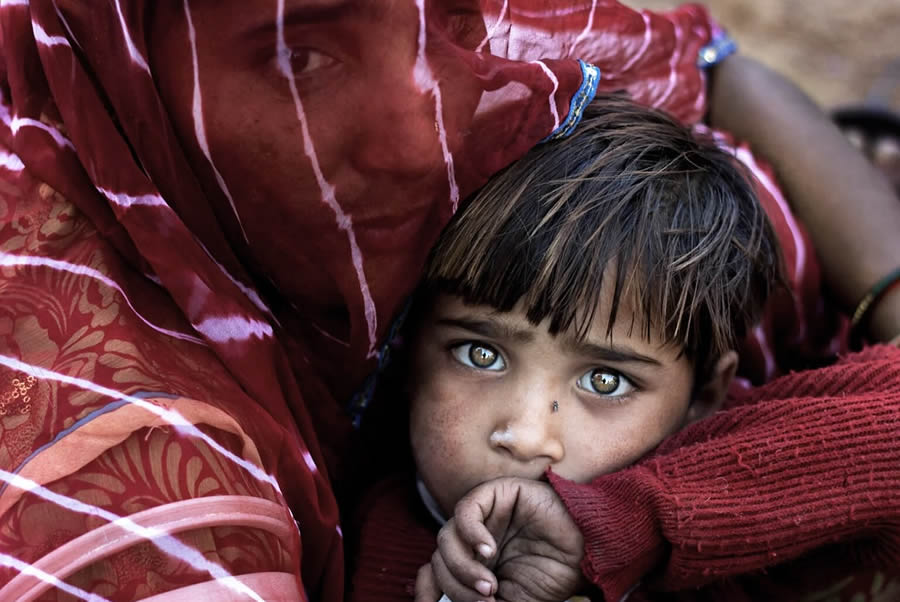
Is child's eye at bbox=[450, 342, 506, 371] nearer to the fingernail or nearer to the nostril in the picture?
the nostril

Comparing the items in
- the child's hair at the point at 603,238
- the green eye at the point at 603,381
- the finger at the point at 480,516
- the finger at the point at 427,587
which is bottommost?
the finger at the point at 427,587

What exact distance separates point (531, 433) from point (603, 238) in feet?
0.95

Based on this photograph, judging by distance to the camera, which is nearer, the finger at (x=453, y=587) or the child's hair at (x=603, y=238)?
the finger at (x=453, y=587)

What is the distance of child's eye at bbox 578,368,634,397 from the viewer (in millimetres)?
1414

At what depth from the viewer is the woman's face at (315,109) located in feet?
3.37

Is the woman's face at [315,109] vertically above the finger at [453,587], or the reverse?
the woman's face at [315,109]

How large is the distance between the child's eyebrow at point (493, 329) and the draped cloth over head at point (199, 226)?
0.18 metres

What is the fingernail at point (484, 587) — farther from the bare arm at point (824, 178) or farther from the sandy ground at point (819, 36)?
the sandy ground at point (819, 36)

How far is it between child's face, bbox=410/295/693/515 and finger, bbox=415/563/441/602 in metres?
0.13

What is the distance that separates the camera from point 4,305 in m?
1.07

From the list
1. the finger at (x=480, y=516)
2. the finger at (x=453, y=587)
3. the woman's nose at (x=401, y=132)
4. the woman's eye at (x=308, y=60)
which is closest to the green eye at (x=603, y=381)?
the finger at (x=480, y=516)

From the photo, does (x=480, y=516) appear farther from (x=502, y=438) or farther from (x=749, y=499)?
(x=749, y=499)

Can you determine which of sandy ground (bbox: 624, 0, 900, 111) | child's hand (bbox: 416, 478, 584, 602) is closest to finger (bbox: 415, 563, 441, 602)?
child's hand (bbox: 416, 478, 584, 602)

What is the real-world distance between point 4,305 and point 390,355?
0.61m
